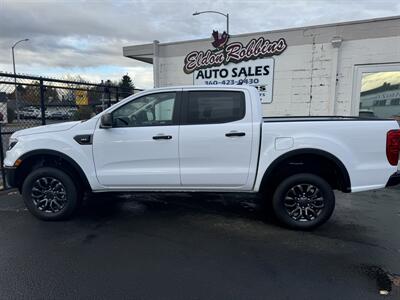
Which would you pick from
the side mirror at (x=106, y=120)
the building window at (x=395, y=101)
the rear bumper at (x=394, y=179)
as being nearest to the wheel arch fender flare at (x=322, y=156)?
the rear bumper at (x=394, y=179)

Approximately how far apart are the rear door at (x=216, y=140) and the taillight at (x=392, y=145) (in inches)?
67.4

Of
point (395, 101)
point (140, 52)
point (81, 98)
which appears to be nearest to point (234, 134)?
point (81, 98)

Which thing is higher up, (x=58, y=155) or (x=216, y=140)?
(x=216, y=140)

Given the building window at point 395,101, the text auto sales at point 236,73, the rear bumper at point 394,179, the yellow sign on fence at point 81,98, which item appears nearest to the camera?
the rear bumper at point 394,179

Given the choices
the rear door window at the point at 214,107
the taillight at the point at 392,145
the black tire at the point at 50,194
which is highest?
the rear door window at the point at 214,107

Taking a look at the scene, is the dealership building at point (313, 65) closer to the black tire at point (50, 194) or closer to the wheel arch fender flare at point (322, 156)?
the wheel arch fender flare at point (322, 156)

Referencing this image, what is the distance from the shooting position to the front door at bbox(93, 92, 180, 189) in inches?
175

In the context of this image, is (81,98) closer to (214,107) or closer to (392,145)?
(214,107)

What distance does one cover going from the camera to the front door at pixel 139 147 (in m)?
4.46

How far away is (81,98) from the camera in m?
8.82

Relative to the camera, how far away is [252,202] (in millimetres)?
5816

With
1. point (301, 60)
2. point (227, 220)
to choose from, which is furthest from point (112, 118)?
point (301, 60)

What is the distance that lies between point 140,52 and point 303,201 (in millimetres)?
10672

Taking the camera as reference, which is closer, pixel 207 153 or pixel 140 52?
pixel 207 153
